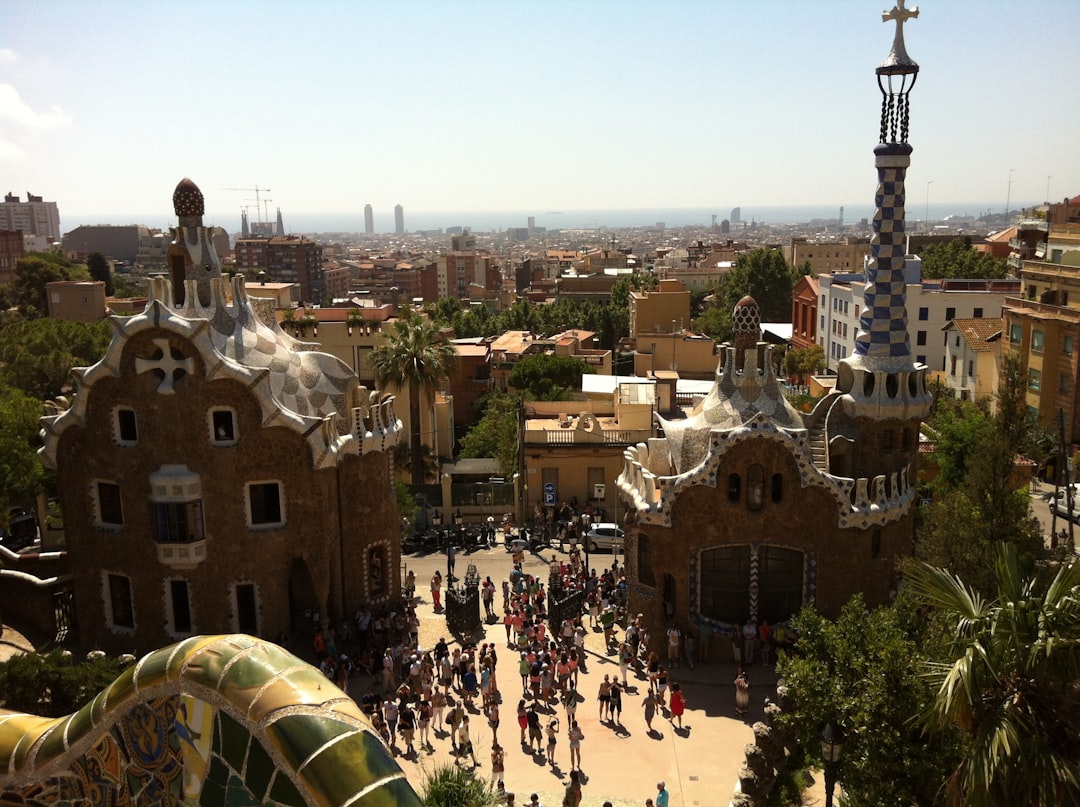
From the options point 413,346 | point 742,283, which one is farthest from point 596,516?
point 742,283

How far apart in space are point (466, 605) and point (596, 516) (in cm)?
1307

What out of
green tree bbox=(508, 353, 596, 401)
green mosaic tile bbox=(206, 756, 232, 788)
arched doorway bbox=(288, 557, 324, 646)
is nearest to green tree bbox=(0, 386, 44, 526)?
arched doorway bbox=(288, 557, 324, 646)

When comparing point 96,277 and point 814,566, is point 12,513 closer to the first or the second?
→ point 814,566

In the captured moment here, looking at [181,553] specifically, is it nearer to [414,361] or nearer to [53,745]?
[53,745]

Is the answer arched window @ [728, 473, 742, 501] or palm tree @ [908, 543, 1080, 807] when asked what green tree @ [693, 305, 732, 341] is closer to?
arched window @ [728, 473, 742, 501]

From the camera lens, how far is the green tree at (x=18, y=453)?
33625mm

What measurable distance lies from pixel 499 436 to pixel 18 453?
21.5m

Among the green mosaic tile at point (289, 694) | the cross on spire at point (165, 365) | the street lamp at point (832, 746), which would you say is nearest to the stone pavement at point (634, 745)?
the street lamp at point (832, 746)

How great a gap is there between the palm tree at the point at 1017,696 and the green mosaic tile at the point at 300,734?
8.71 meters

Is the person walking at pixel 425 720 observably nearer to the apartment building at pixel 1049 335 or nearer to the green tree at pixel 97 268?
the apartment building at pixel 1049 335

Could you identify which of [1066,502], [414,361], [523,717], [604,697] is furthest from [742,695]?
[1066,502]

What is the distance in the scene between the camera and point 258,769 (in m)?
7.50

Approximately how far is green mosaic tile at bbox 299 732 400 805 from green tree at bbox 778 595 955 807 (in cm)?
942

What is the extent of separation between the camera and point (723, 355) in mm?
27656
